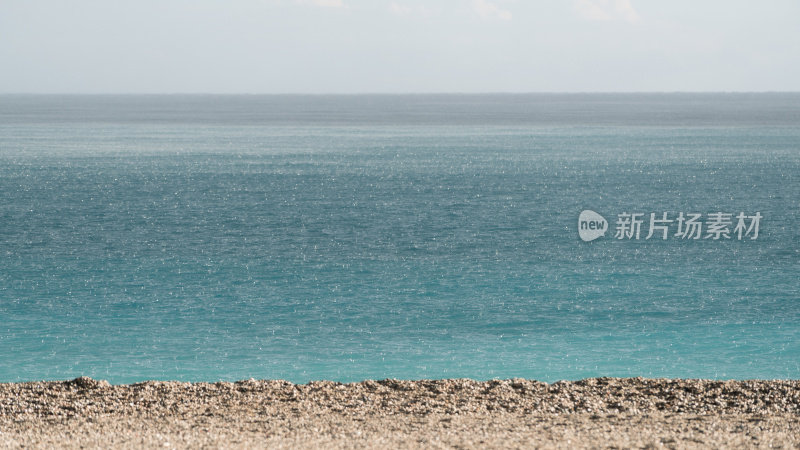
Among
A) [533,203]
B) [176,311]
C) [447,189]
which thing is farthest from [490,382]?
[447,189]

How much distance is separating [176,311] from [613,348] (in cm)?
1447

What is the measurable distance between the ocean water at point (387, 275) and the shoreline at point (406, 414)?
249 inches

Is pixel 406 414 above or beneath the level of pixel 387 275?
above

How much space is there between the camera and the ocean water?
83.7ft

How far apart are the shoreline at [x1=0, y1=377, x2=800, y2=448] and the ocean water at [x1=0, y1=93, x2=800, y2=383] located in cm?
633

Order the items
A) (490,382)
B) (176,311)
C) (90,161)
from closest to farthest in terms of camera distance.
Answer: (490,382) < (176,311) < (90,161)

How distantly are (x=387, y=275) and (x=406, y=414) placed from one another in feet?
67.4

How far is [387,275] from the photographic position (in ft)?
118

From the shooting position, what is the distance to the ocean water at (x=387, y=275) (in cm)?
2550

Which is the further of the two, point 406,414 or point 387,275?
point 387,275

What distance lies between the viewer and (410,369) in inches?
963

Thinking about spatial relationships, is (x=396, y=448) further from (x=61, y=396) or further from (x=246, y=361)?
(x=246, y=361)

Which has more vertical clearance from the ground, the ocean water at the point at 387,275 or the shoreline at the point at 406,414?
the shoreline at the point at 406,414

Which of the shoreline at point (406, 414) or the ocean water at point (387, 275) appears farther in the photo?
the ocean water at point (387, 275)
